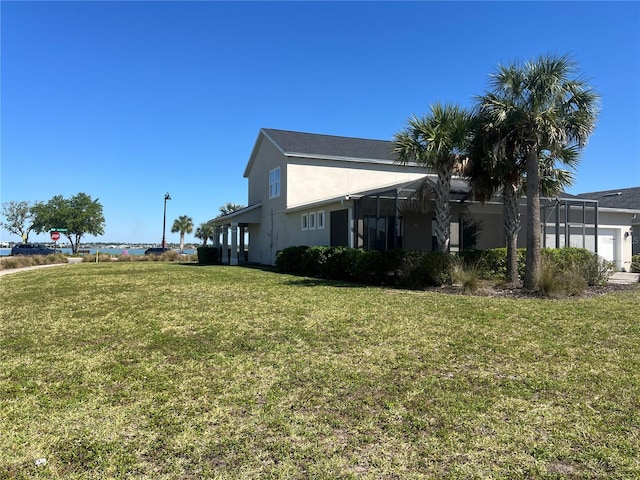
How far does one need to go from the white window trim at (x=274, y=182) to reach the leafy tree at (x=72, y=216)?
40.3 meters

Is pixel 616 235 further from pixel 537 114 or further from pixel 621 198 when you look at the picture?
pixel 537 114

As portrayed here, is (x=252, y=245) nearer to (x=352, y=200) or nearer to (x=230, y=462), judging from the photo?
(x=352, y=200)

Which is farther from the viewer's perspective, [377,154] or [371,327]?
[377,154]

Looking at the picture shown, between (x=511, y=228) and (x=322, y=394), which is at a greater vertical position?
(x=511, y=228)

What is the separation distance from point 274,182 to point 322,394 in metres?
21.4

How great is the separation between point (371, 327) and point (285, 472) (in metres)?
4.33

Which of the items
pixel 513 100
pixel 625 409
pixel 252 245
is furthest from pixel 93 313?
pixel 252 245

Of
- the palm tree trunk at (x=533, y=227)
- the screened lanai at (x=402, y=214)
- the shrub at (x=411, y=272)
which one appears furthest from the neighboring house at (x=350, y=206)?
the palm tree trunk at (x=533, y=227)

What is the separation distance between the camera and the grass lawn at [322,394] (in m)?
3.41

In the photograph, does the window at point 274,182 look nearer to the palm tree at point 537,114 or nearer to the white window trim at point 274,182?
the white window trim at point 274,182

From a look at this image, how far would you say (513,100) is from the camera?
12461mm

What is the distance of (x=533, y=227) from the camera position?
1195 cm

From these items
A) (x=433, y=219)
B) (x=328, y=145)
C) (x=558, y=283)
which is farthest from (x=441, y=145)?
(x=328, y=145)

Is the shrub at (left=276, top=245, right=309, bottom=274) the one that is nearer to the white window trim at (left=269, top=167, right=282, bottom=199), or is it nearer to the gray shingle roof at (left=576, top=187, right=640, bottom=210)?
the white window trim at (left=269, top=167, right=282, bottom=199)
